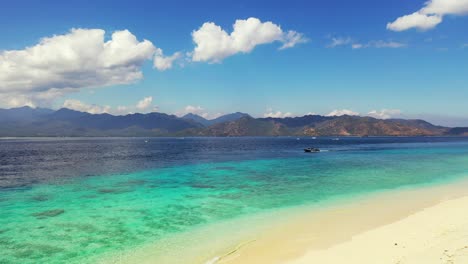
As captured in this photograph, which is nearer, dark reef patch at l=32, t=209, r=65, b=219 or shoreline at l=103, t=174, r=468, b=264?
shoreline at l=103, t=174, r=468, b=264

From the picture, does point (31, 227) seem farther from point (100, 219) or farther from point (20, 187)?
point (20, 187)

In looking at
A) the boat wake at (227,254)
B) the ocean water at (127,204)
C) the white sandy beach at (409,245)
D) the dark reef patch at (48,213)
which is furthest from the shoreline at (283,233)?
the dark reef patch at (48,213)

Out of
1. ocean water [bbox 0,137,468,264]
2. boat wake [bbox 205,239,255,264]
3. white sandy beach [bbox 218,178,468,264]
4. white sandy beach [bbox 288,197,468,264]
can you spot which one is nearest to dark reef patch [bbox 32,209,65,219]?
ocean water [bbox 0,137,468,264]

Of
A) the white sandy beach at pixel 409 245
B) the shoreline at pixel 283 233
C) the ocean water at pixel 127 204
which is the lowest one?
the ocean water at pixel 127 204

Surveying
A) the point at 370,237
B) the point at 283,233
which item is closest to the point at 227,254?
the point at 283,233

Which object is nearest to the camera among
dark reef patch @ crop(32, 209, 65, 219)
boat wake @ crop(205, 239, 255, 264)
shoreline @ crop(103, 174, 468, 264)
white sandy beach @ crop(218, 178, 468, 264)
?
white sandy beach @ crop(218, 178, 468, 264)

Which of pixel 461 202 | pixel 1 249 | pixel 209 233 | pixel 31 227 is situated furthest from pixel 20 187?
pixel 461 202

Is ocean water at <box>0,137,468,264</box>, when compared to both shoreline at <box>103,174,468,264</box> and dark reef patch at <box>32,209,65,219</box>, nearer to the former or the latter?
dark reef patch at <box>32,209,65,219</box>

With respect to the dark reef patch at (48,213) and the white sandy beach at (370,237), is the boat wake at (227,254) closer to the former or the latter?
the white sandy beach at (370,237)

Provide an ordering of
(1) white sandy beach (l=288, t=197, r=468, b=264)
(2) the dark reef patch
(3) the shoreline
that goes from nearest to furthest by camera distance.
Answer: (1) white sandy beach (l=288, t=197, r=468, b=264)
(3) the shoreline
(2) the dark reef patch

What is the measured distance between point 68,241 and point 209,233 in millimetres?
10127

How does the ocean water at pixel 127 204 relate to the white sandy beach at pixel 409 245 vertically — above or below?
below

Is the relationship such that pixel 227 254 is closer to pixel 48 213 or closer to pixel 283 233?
pixel 283 233

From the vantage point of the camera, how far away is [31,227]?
2484 cm
